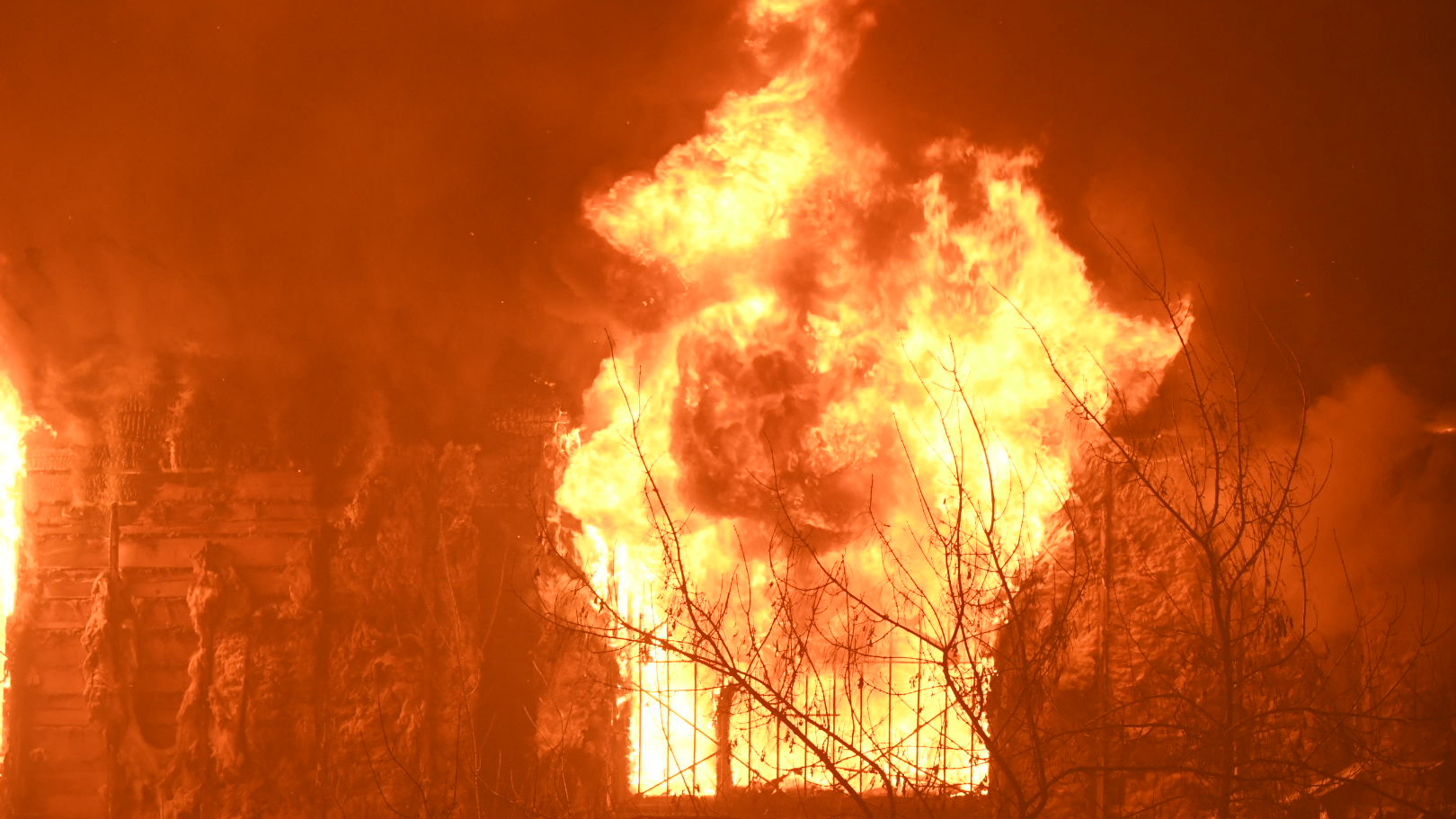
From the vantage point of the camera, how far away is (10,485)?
10.3 m

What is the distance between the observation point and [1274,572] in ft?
28.8

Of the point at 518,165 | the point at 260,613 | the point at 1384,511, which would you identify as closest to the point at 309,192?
the point at 518,165

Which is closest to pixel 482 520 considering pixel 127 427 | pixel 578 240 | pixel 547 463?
pixel 547 463

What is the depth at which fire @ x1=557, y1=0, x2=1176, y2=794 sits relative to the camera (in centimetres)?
912

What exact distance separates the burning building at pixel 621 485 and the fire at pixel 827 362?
35 millimetres

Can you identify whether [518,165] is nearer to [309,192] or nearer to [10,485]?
[309,192]

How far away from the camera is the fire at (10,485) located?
1013 centimetres

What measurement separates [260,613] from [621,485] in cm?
359

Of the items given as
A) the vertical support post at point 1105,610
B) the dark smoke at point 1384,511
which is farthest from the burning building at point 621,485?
the dark smoke at point 1384,511

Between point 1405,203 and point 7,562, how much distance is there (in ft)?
46.0

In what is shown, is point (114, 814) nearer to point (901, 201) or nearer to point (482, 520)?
point (482, 520)

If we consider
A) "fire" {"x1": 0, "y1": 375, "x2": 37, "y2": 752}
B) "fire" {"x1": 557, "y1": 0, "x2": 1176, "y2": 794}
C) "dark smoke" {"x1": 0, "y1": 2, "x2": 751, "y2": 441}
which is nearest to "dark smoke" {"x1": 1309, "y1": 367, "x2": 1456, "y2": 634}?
"fire" {"x1": 557, "y1": 0, "x2": 1176, "y2": 794}

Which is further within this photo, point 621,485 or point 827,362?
point 621,485

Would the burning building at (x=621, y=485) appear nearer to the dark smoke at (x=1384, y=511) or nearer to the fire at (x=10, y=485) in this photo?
the fire at (x=10, y=485)
